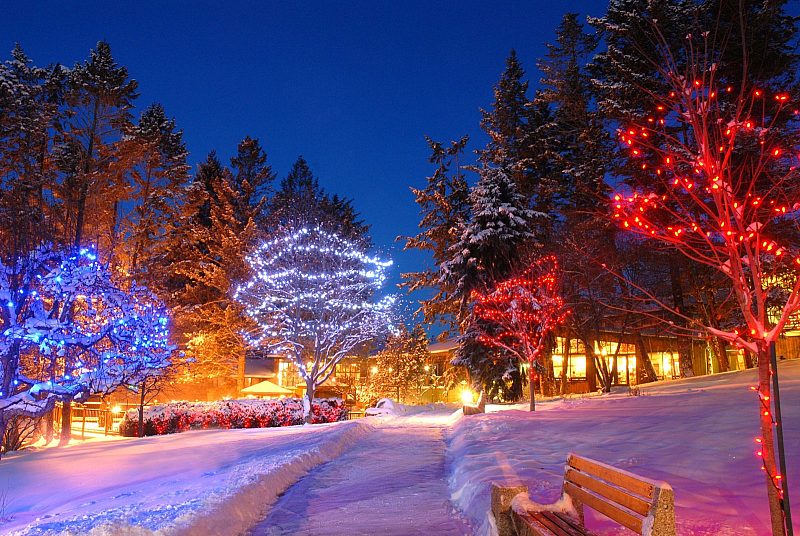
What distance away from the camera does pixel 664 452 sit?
28.6 ft

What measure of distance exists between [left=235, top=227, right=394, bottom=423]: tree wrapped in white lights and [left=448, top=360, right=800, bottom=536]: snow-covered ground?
11.9m

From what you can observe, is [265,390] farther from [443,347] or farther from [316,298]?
[443,347]

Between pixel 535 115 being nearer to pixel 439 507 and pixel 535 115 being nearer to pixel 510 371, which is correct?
pixel 510 371

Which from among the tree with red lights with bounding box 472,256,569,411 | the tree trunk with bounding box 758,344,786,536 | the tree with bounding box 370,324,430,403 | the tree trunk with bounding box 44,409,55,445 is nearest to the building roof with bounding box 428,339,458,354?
the tree with bounding box 370,324,430,403

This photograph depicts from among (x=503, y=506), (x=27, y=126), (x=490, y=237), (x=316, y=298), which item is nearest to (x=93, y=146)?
(x=27, y=126)

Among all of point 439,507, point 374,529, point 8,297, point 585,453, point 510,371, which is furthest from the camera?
point 510,371

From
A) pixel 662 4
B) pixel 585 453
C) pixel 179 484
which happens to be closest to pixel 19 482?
pixel 179 484

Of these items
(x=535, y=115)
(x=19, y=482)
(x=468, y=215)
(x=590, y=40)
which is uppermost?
(x=590, y=40)

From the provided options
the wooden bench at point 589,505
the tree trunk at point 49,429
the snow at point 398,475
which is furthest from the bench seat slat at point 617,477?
the tree trunk at point 49,429

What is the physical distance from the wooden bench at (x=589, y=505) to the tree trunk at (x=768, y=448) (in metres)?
1.14

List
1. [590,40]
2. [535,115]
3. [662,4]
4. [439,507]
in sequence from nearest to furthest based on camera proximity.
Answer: [439,507] < [662,4] < [590,40] < [535,115]

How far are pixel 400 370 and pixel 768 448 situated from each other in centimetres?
3991

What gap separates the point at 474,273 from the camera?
2983 centimetres

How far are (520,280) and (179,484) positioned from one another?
659 inches
